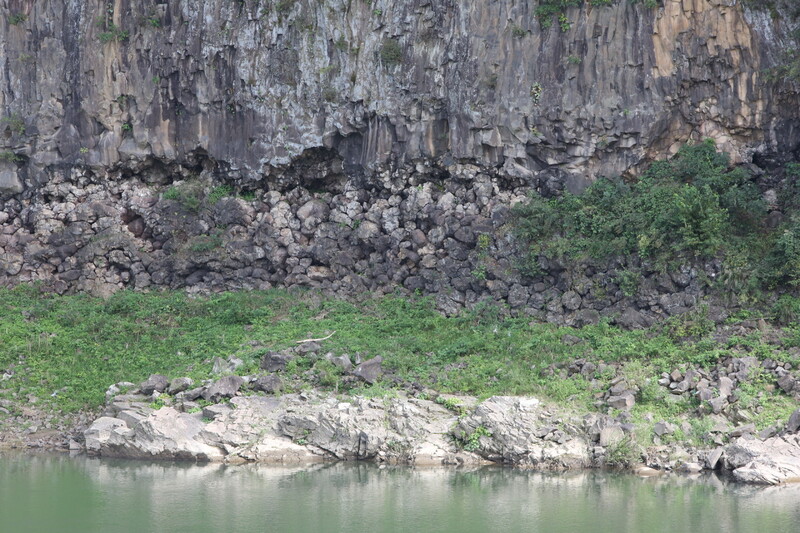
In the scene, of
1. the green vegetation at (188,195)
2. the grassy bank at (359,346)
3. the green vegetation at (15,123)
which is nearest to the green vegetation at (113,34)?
the green vegetation at (15,123)

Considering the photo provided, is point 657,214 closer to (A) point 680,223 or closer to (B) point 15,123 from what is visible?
(A) point 680,223

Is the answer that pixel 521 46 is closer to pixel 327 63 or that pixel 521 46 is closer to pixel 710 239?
pixel 327 63

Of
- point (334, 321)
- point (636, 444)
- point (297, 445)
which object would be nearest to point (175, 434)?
point (297, 445)

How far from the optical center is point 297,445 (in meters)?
17.8

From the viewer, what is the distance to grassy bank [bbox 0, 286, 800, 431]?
18922 mm

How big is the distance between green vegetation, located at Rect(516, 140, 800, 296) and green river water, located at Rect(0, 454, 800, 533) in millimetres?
6259

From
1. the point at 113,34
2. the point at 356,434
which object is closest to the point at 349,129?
the point at 113,34

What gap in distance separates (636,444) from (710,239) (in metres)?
5.89

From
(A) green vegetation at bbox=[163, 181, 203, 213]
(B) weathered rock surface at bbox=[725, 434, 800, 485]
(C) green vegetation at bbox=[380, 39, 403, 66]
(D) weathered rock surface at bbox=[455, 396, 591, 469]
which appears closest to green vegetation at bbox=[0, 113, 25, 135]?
(A) green vegetation at bbox=[163, 181, 203, 213]

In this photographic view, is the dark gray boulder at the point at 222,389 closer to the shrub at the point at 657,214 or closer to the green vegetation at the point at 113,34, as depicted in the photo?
the shrub at the point at 657,214

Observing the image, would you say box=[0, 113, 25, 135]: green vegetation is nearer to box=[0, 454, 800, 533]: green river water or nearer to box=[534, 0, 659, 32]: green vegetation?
box=[0, 454, 800, 533]: green river water

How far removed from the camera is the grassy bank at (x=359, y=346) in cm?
1892

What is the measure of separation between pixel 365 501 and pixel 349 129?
12.5 meters

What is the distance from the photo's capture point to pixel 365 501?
14961mm
